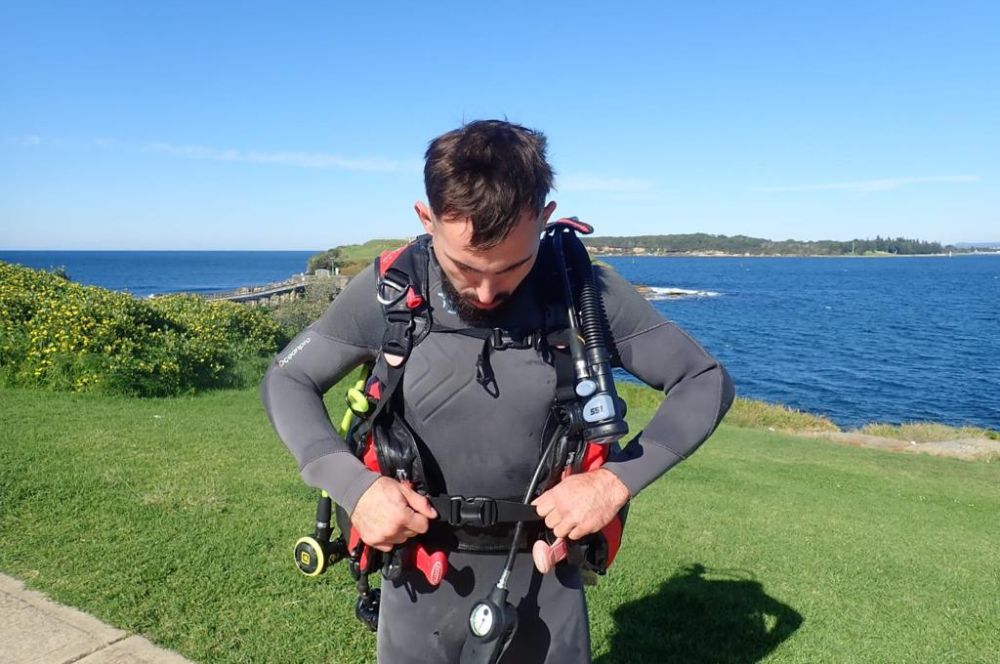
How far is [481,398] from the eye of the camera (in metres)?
2.21

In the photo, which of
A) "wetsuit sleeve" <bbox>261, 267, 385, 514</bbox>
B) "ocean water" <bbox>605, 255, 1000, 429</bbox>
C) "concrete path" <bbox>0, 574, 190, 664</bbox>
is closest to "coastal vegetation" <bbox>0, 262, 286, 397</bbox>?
"concrete path" <bbox>0, 574, 190, 664</bbox>

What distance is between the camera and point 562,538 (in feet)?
7.09

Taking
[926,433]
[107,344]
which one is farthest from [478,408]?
[926,433]

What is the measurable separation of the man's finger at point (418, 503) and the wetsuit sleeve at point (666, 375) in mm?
513

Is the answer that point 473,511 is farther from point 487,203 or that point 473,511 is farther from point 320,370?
point 487,203

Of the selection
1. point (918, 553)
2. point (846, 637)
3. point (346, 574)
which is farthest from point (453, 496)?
point (918, 553)

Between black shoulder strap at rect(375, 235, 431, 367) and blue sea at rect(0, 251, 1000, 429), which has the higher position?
black shoulder strap at rect(375, 235, 431, 367)

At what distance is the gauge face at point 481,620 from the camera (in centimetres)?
212

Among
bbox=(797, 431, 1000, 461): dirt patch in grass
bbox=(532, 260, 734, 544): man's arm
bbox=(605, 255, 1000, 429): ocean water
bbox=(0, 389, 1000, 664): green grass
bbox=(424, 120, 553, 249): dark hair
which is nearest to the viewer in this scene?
bbox=(424, 120, 553, 249): dark hair

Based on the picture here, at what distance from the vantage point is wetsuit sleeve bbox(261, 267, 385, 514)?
2.16 meters

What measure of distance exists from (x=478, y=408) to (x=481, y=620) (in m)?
0.58

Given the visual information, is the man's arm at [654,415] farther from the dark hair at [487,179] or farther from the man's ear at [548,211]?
the dark hair at [487,179]

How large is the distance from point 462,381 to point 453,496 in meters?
0.33

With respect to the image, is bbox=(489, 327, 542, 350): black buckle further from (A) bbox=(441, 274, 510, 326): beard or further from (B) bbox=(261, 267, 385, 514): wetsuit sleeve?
(B) bbox=(261, 267, 385, 514): wetsuit sleeve
